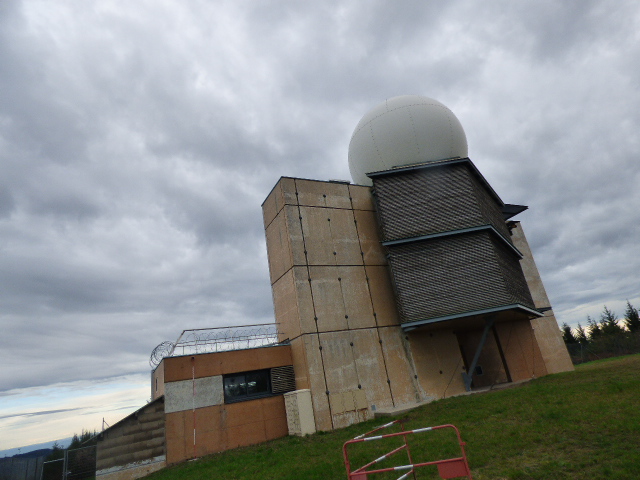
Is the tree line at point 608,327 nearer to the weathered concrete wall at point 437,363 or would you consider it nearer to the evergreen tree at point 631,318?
the evergreen tree at point 631,318

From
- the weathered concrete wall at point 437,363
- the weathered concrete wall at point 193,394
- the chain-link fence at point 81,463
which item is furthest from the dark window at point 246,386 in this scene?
the weathered concrete wall at point 437,363

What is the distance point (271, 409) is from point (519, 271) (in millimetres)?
16794

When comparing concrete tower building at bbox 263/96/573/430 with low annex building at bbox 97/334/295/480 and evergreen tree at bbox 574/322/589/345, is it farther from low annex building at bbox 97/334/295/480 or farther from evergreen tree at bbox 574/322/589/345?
evergreen tree at bbox 574/322/589/345

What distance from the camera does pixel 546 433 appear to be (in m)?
9.65

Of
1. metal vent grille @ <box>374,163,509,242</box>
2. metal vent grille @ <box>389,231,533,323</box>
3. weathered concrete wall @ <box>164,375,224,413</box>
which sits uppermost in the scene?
metal vent grille @ <box>374,163,509,242</box>

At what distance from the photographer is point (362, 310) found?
19609 mm

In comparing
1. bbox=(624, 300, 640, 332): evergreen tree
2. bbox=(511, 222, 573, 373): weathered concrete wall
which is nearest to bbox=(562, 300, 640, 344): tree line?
bbox=(624, 300, 640, 332): evergreen tree

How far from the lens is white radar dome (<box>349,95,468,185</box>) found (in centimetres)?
2205

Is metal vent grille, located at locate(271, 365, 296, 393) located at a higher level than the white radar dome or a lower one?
lower

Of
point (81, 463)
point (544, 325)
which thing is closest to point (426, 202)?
point (544, 325)

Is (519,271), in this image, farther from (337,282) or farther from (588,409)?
(588,409)

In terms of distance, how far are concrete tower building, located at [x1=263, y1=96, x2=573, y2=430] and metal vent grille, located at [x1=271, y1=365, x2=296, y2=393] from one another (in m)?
0.39

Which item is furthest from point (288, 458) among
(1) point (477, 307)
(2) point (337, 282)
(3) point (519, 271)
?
(3) point (519, 271)

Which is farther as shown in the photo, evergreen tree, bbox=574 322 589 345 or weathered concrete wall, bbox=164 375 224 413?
evergreen tree, bbox=574 322 589 345
